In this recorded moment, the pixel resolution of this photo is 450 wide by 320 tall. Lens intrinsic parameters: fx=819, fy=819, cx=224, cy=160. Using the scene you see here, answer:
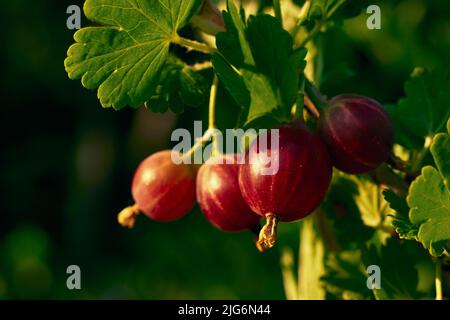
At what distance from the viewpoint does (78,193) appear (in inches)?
203

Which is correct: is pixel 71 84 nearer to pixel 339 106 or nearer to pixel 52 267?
pixel 52 267

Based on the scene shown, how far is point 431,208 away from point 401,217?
5 centimetres

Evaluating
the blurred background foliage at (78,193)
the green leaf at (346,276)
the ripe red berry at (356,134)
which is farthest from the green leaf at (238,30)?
the blurred background foliage at (78,193)

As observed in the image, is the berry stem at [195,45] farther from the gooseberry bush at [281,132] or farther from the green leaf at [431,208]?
the green leaf at [431,208]

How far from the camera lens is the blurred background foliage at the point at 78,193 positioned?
9.78ft

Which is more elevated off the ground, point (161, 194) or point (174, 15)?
point (174, 15)

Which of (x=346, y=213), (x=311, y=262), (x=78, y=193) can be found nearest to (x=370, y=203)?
(x=346, y=213)

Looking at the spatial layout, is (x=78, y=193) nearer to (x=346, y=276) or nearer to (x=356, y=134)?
(x=346, y=276)

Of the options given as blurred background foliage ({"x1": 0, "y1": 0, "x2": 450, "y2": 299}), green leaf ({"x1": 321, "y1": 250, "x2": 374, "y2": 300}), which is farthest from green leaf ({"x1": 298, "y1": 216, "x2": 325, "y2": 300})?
blurred background foliage ({"x1": 0, "y1": 0, "x2": 450, "y2": 299})
